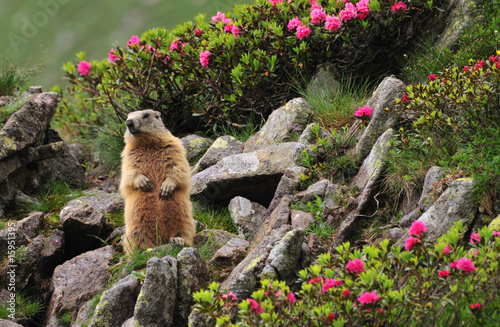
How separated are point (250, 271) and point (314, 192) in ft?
6.29

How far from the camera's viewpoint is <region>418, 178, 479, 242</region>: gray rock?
5320 mm

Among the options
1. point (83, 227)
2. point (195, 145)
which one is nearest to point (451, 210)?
point (83, 227)

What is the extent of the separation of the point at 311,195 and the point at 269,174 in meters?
1.02

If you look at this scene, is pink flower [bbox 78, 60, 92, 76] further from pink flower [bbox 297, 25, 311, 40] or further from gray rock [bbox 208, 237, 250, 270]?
gray rock [bbox 208, 237, 250, 270]

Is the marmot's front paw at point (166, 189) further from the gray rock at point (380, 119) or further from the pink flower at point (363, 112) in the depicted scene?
the pink flower at point (363, 112)

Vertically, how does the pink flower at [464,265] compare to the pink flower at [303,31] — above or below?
below

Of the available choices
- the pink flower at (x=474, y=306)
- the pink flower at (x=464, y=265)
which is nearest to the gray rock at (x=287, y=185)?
the pink flower at (x=464, y=265)

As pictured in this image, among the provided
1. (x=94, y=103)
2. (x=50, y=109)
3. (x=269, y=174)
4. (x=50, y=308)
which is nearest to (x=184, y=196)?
(x=269, y=174)

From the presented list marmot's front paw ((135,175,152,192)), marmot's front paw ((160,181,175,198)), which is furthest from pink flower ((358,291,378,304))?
marmot's front paw ((135,175,152,192))

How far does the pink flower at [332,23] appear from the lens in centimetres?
870

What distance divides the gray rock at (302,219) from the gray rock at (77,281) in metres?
2.37

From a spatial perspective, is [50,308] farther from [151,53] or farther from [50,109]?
[151,53]

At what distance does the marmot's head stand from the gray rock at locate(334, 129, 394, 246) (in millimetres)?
2807

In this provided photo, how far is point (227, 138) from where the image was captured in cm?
916
